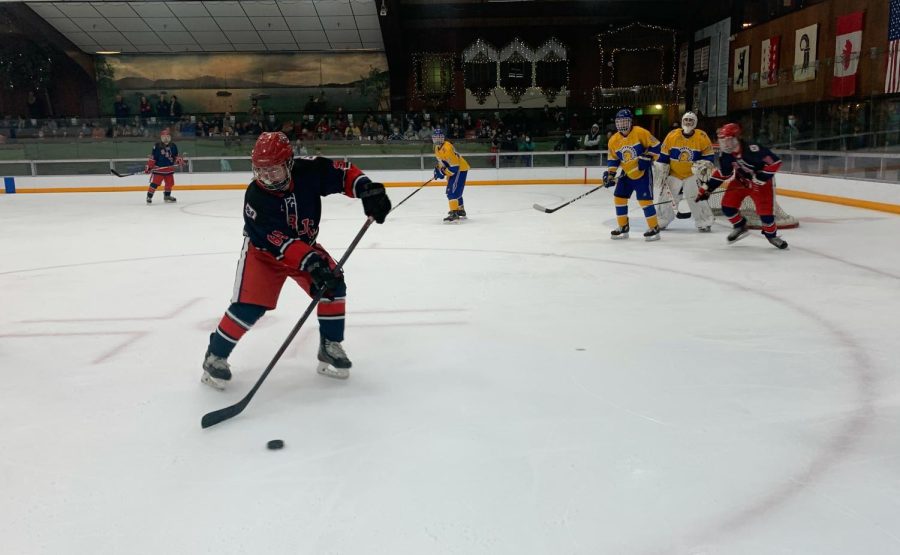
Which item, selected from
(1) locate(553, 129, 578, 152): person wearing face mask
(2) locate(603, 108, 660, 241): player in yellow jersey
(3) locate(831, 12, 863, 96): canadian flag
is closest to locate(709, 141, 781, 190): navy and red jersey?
(2) locate(603, 108, 660, 241): player in yellow jersey

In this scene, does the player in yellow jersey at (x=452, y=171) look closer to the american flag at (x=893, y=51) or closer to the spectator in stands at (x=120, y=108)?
the american flag at (x=893, y=51)

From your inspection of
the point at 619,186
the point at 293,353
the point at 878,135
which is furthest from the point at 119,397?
the point at 878,135

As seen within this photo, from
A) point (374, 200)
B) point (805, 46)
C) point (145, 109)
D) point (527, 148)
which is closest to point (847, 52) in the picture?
point (805, 46)

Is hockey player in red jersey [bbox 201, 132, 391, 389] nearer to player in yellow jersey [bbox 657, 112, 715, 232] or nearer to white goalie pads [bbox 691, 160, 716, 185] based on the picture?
player in yellow jersey [bbox 657, 112, 715, 232]

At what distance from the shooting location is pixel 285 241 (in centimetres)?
252

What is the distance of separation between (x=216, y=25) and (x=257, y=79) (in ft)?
6.35

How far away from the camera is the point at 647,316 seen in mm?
3629

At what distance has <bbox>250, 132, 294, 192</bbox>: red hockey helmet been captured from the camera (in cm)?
243

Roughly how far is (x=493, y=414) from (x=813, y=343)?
163 cm

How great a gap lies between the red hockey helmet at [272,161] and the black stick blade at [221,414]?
76 cm

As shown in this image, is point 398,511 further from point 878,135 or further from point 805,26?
point 805,26

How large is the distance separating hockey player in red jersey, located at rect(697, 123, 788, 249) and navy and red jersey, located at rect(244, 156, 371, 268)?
3753 millimetres

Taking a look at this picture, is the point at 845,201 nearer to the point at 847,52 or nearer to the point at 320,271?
the point at 847,52

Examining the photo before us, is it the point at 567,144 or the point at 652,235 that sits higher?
the point at 567,144
